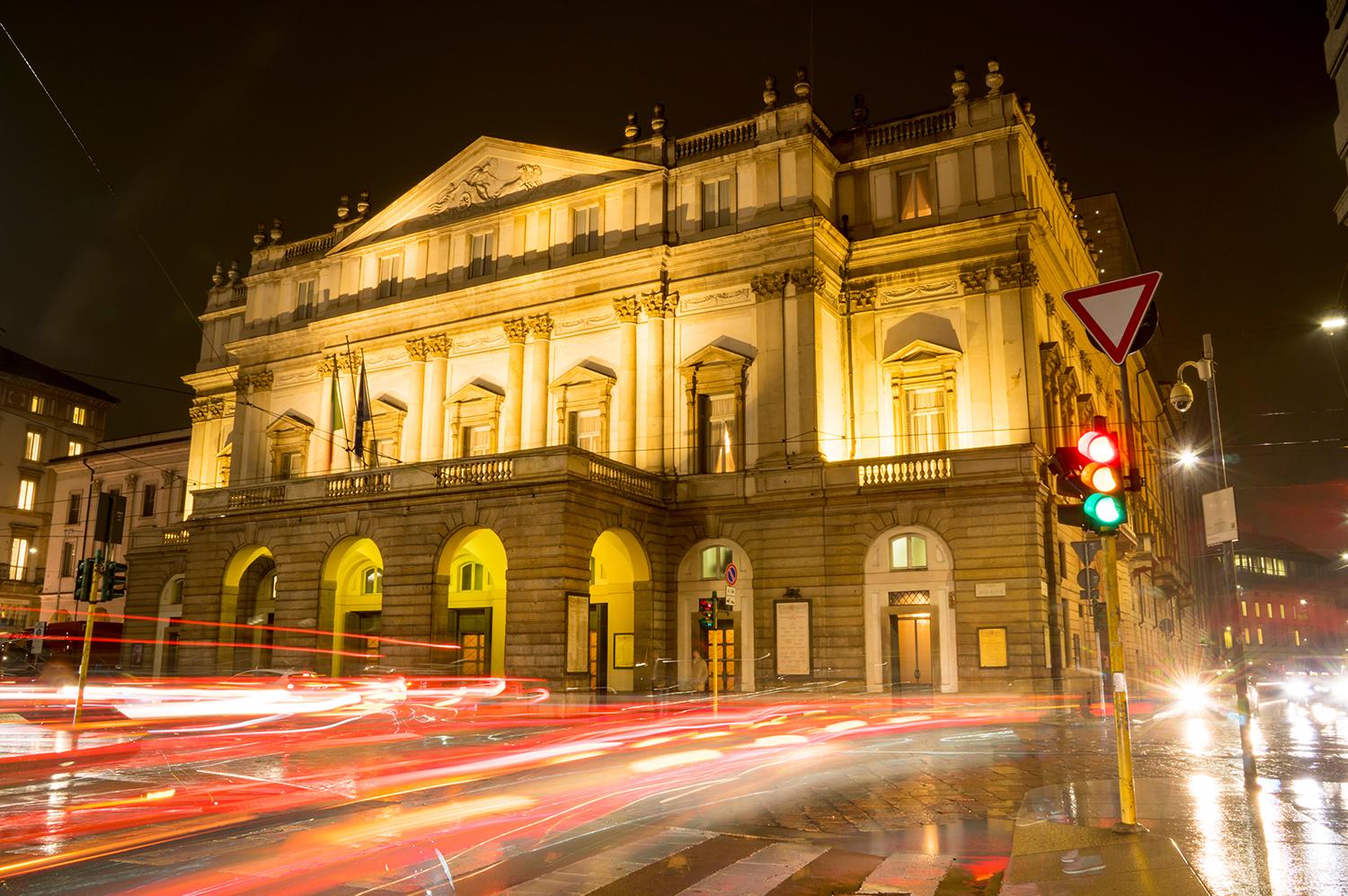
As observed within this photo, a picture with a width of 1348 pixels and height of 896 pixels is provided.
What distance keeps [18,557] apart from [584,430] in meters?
50.5

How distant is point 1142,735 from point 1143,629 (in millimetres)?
31092

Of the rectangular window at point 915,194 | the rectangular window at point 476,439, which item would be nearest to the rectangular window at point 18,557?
the rectangular window at point 476,439

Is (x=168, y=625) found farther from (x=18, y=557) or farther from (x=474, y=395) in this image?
(x=18, y=557)

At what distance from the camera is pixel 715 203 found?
35094 millimetres

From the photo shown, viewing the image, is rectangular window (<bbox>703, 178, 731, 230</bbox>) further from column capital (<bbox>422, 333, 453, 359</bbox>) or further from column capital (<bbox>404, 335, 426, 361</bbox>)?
column capital (<bbox>404, 335, 426, 361</bbox>)

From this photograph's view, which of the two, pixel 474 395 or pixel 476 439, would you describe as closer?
pixel 474 395

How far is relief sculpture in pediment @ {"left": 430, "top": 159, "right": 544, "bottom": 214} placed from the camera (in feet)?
126

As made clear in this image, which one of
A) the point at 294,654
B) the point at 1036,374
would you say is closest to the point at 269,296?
the point at 294,654

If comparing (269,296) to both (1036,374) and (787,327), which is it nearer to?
(787,327)

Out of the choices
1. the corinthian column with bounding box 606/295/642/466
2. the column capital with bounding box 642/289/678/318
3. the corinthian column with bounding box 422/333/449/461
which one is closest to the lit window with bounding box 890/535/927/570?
the corinthian column with bounding box 606/295/642/466

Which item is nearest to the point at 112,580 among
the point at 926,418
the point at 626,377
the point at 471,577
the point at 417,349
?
the point at 471,577

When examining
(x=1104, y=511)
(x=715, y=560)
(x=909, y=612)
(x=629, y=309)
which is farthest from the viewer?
(x=629, y=309)

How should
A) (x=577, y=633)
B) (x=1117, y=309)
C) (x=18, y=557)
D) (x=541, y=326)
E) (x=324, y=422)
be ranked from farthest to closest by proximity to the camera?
(x=18, y=557), (x=324, y=422), (x=541, y=326), (x=577, y=633), (x=1117, y=309)

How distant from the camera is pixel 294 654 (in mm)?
34562
